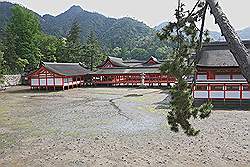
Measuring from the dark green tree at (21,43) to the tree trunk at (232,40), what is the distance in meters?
38.8

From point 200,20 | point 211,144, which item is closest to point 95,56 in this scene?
point 211,144

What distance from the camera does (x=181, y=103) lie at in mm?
5688

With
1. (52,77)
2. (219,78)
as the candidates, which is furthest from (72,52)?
(219,78)

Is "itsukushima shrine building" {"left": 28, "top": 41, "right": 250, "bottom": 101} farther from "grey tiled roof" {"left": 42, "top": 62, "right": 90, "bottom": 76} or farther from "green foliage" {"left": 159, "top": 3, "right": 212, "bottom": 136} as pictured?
"green foliage" {"left": 159, "top": 3, "right": 212, "bottom": 136}

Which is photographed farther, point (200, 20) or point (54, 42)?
point (54, 42)

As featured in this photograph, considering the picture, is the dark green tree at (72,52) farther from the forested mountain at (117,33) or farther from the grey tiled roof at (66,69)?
the forested mountain at (117,33)

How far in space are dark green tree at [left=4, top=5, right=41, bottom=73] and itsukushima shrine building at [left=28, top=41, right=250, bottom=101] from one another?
816 cm

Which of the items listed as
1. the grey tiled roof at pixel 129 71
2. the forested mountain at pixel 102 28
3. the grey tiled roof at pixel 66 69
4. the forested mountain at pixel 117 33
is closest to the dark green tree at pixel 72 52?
the grey tiled roof at pixel 66 69

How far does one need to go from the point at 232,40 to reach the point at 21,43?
138 ft

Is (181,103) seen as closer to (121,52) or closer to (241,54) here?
(241,54)

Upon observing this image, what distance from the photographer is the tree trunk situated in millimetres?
4591

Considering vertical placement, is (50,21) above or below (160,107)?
above

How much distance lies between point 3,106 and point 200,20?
62.5 ft

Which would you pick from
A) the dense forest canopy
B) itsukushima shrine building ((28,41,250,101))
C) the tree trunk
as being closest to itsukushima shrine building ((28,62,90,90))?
itsukushima shrine building ((28,41,250,101))
